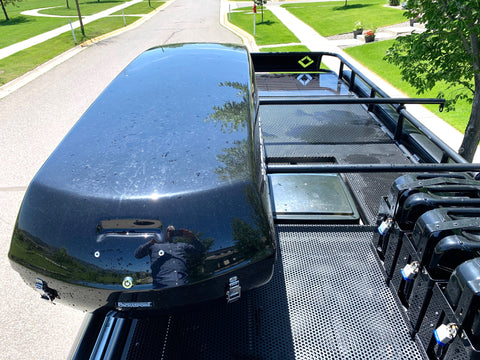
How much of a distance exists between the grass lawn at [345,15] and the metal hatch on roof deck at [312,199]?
59.6 feet

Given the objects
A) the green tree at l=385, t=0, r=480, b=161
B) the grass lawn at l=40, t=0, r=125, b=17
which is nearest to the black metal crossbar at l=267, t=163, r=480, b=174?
the green tree at l=385, t=0, r=480, b=161

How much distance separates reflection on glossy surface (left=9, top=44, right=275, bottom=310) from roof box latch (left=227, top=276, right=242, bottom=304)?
2.4 inches

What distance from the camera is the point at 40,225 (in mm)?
1730

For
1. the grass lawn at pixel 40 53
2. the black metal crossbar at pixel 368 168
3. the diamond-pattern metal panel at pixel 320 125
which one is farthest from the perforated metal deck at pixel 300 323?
the grass lawn at pixel 40 53

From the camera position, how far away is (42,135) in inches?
324

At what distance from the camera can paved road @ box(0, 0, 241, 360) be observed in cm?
358

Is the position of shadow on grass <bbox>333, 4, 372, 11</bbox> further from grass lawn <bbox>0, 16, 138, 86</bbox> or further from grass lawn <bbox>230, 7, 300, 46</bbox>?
grass lawn <bbox>0, 16, 138, 86</bbox>

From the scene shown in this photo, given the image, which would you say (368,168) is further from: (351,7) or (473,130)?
(351,7)

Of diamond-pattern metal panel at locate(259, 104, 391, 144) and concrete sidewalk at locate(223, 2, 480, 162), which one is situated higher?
diamond-pattern metal panel at locate(259, 104, 391, 144)

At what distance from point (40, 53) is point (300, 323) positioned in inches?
769

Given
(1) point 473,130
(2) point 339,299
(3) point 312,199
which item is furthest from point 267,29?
(2) point 339,299

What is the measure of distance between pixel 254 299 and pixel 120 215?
105 cm

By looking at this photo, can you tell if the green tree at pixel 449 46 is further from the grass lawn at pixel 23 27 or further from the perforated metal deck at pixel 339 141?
the grass lawn at pixel 23 27

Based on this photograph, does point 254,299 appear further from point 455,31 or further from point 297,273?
point 455,31
